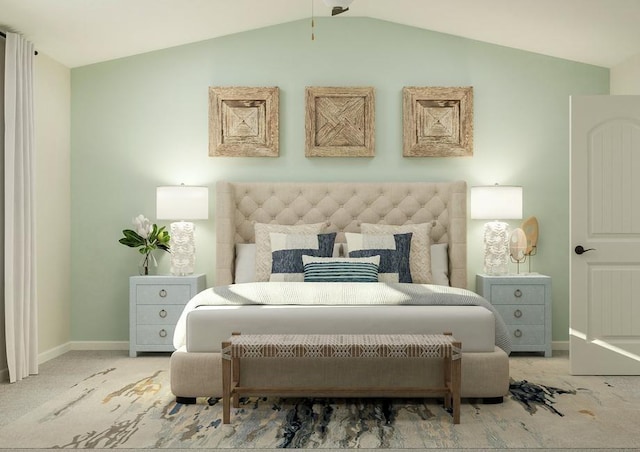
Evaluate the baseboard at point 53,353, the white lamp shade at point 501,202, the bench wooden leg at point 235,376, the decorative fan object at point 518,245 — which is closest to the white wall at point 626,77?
the white lamp shade at point 501,202

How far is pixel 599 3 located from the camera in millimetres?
4270

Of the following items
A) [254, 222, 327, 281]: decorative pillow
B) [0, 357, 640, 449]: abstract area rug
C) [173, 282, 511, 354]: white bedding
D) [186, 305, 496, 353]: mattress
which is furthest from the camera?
[254, 222, 327, 281]: decorative pillow

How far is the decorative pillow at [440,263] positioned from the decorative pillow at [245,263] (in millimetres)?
1520

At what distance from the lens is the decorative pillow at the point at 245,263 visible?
5.30 m

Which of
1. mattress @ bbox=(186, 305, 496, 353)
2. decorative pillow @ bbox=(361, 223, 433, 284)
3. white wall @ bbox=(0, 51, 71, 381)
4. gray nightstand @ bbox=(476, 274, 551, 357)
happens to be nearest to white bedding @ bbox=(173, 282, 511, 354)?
mattress @ bbox=(186, 305, 496, 353)

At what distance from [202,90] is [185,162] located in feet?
2.20

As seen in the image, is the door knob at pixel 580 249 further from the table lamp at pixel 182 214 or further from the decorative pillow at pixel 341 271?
the table lamp at pixel 182 214

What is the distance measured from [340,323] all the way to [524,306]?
7.06ft

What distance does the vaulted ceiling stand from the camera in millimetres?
4379

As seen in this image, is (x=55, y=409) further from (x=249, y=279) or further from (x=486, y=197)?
(x=486, y=197)

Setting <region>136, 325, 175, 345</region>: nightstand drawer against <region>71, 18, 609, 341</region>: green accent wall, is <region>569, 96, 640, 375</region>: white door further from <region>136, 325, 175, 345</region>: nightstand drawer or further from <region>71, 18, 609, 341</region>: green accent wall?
<region>136, 325, 175, 345</region>: nightstand drawer

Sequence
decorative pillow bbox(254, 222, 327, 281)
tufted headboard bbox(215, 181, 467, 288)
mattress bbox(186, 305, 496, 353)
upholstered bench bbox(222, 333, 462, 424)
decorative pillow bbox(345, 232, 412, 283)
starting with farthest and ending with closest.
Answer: tufted headboard bbox(215, 181, 467, 288)
decorative pillow bbox(254, 222, 327, 281)
decorative pillow bbox(345, 232, 412, 283)
mattress bbox(186, 305, 496, 353)
upholstered bench bbox(222, 333, 462, 424)

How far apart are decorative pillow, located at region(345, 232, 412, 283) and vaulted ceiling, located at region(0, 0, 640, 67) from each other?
187cm

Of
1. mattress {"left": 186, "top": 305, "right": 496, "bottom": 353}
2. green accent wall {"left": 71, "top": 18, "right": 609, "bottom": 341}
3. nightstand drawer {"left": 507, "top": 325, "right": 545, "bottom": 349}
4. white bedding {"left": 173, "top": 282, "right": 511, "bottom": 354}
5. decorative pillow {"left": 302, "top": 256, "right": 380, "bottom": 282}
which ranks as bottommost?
nightstand drawer {"left": 507, "top": 325, "right": 545, "bottom": 349}
